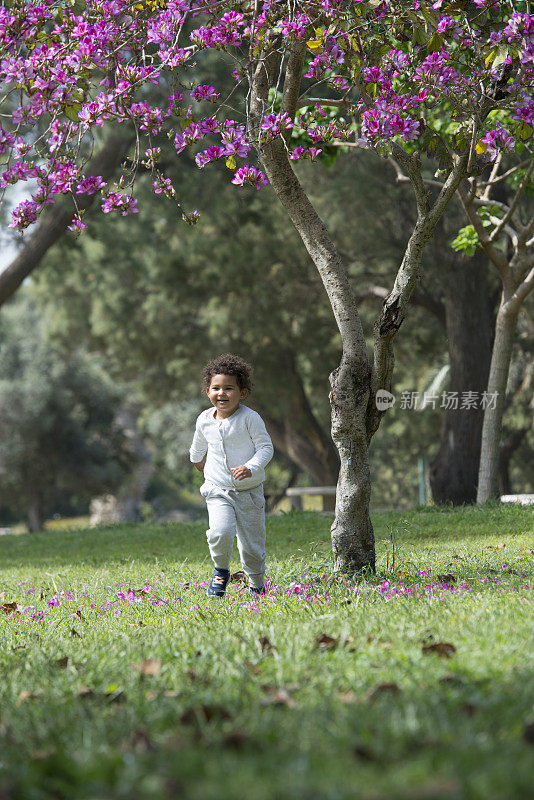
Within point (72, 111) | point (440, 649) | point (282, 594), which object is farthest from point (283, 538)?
point (440, 649)

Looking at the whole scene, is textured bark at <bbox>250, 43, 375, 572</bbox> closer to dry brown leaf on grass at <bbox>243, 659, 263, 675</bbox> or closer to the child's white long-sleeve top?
the child's white long-sleeve top

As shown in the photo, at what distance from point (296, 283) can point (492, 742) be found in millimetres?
16019

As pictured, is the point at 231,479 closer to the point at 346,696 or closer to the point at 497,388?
the point at 346,696

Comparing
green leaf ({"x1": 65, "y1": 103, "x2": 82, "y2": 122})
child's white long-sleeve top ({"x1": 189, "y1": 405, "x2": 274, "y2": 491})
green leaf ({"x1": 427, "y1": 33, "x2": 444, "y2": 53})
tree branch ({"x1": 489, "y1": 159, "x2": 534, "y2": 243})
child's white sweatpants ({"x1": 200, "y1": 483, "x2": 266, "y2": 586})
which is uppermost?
tree branch ({"x1": 489, "y1": 159, "x2": 534, "y2": 243})

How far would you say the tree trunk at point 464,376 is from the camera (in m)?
14.1

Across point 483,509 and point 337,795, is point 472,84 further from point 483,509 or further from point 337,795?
point 483,509

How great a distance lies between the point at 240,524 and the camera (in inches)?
223

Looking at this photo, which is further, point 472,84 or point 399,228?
point 399,228

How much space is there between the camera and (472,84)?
565 cm

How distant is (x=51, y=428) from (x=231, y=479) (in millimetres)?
24488

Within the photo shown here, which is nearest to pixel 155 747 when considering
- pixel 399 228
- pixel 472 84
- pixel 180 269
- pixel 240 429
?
pixel 240 429

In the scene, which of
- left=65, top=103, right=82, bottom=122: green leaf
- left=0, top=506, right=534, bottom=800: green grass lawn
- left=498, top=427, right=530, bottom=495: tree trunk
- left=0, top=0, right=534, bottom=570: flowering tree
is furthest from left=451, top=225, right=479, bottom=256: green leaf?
left=498, top=427, right=530, bottom=495: tree trunk

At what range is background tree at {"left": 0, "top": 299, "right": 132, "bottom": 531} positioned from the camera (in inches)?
1125

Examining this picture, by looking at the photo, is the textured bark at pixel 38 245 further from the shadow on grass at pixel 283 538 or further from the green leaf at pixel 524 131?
the green leaf at pixel 524 131
